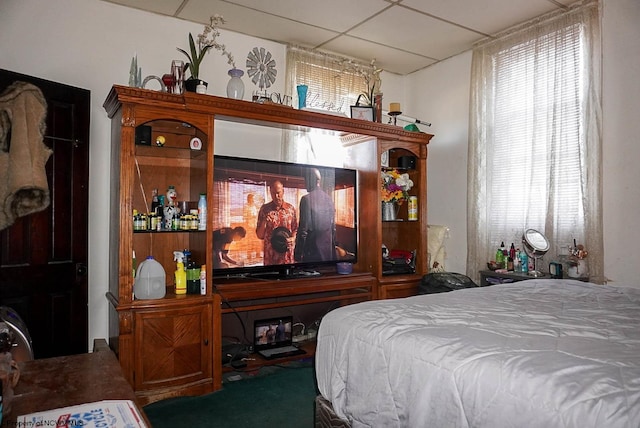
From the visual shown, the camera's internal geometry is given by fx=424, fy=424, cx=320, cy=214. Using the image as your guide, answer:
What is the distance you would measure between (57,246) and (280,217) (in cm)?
153

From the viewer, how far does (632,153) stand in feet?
9.50

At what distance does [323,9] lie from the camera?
317 cm

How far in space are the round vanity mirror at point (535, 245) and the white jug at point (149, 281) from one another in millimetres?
2684

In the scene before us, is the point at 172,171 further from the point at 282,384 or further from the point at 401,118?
the point at 401,118

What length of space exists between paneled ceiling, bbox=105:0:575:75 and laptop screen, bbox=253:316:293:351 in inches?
93.8

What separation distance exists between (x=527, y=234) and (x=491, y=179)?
65cm

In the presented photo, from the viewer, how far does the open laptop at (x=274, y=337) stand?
329cm

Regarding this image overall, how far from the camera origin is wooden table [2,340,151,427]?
2.91 feet

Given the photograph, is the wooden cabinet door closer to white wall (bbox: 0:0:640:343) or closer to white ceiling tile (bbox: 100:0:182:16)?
white wall (bbox: 0:0:640:343)

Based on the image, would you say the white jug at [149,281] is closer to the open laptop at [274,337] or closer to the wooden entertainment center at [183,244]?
the wooden entertainment center at [183,244]

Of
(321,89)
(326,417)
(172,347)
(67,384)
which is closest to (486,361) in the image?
(326,417)

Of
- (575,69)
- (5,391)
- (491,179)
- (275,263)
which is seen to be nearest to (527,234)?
(491,179)

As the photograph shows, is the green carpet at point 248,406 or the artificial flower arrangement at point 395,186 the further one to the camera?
the artificial flower arrangement at point 395,186

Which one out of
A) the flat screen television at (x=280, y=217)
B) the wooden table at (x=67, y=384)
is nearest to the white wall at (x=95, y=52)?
the flat screen television at (x=280, y=217)
